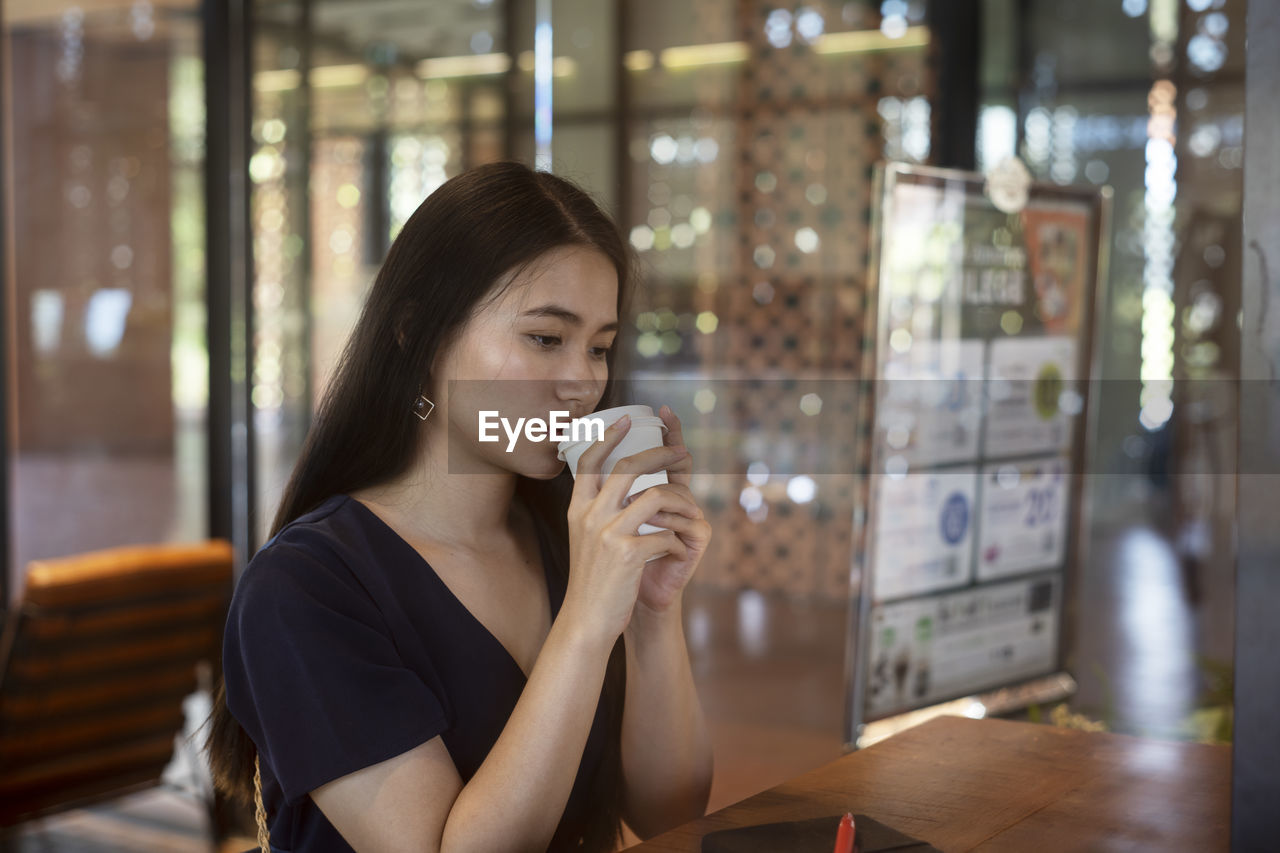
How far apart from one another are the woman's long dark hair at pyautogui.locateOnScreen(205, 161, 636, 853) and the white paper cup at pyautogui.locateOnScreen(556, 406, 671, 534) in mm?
207

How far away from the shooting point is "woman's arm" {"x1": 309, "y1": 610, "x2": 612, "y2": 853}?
3.67 feet

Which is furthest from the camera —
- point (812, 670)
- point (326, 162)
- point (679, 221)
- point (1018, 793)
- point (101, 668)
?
point (326, 162)

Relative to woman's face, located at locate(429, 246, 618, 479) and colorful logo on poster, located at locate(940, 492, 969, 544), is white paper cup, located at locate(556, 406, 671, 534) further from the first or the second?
colorful logo on poster, located at locate(940, 492, 969, 544)

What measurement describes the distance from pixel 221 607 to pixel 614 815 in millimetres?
1870

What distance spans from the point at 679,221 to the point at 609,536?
158 inches

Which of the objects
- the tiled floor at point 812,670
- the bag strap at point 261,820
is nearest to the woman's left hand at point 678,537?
the bag strap at point 261,820

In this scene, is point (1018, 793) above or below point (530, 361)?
below

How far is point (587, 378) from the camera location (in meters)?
1.31

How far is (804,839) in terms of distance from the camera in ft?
3.46

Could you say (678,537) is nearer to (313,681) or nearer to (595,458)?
(595,458)

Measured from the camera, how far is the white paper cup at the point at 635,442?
1198 mm

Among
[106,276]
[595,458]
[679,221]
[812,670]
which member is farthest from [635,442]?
[106,276]

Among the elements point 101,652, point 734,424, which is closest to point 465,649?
point 101,652

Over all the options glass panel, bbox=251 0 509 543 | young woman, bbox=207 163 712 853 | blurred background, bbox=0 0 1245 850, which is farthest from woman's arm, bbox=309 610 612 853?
glass panel, bbox=251 0 509 543
